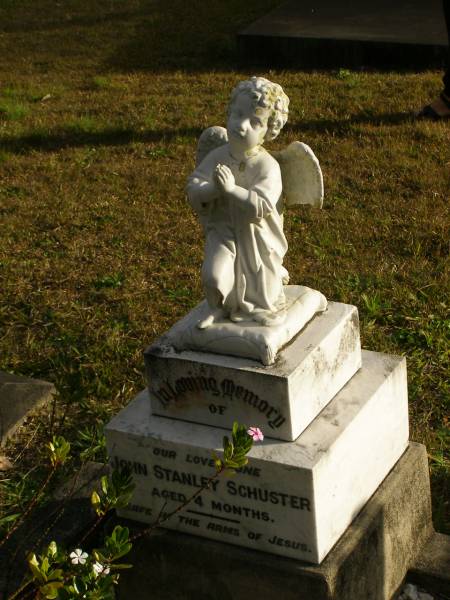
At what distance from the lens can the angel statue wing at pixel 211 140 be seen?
409cm

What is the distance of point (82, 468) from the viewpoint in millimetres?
4758

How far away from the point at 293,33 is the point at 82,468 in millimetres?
7302

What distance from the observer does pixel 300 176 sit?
405 centimetres

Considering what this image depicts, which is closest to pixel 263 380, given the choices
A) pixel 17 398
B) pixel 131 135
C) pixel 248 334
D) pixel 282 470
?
pixel 248 334

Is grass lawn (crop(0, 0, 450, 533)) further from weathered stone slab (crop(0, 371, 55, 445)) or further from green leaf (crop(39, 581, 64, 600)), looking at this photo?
green leaf (crop(39, 581, 64, 600))

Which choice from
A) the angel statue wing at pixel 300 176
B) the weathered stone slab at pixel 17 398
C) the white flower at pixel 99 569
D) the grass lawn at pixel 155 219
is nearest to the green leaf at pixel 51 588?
the white flower at pixel 99 569

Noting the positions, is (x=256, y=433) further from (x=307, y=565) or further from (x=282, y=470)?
(x=307, y=565)

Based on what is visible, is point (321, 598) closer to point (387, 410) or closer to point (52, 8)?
point (387, 410)

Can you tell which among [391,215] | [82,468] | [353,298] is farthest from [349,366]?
[391,215]

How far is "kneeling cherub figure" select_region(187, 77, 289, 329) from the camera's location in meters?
3.83

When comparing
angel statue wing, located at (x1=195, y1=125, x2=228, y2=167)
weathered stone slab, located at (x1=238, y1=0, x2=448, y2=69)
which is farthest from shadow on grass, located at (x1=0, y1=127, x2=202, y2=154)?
angel statue wing, located at (x1=195, y1=125, x2=228, y2=167)

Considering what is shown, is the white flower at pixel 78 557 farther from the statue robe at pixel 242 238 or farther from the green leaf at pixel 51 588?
the statue robe at pixel 242 238

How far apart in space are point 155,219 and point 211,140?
353 centimetres

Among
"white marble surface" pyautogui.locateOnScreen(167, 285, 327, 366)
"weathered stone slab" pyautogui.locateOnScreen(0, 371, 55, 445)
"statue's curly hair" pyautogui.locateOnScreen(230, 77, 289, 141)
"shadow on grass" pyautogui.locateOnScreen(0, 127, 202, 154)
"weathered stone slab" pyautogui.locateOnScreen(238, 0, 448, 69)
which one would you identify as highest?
"statue's curly hair" pyautogui.locateOnScreen(230, 77, 289, 141)
